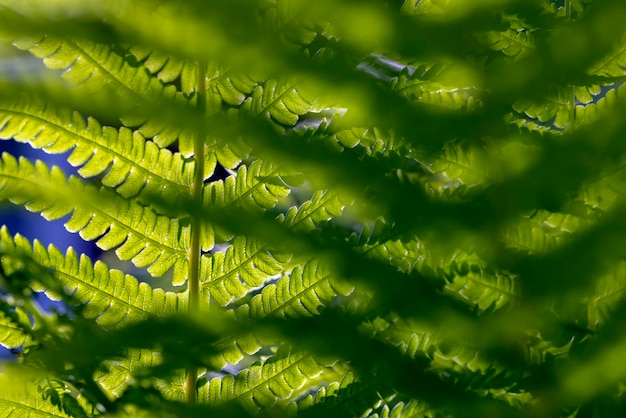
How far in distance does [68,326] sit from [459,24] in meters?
0.37

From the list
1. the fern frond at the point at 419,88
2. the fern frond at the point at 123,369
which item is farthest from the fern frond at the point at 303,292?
the fern frond at the point at 419,88

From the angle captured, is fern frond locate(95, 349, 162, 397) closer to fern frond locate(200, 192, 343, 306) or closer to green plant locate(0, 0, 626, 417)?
green plant locate(0, 0, 626, 417)

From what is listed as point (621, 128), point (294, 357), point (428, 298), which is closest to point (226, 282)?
point (294, 357)

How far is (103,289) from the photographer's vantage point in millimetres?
843

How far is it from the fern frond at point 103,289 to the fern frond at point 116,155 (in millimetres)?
93

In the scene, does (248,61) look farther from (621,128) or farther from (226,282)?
(226,282)

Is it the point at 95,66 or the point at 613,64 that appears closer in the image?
the point at 95,66

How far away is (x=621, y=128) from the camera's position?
1.75 ft

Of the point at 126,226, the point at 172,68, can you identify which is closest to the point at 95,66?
the point at 172,68

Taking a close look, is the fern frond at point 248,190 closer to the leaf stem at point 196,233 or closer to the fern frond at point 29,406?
the leaf stem at point 196,233

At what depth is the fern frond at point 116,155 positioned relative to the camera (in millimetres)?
836

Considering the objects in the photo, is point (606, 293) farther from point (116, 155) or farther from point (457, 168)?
point (116, 155)

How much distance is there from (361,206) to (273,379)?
33cm

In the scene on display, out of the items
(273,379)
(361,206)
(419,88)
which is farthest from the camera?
(273,379)
